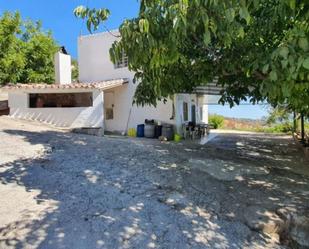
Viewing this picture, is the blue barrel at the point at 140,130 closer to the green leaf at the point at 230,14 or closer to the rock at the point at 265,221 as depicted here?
the rock at the point at 265,221

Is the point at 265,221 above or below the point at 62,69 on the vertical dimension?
below

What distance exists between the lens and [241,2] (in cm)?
353

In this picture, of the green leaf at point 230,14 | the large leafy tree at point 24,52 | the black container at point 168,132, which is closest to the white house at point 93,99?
the black container at point 168,132

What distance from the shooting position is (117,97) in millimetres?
21500

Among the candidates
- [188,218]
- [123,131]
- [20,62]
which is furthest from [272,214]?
[20,62]

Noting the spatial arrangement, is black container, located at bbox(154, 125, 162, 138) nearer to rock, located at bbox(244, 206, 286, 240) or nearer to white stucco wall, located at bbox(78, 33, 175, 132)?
white stucco wall, located at bbox(78, 33, 175, 132)

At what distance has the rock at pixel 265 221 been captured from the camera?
6375mm

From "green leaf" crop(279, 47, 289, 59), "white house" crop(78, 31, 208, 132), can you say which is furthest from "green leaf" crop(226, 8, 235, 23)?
"white house" crop(78, 31, 208, 132)

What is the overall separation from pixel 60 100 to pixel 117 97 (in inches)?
156

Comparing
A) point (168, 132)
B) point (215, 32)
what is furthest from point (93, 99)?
point (215, 32)

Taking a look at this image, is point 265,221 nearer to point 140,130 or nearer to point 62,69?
point 140,130

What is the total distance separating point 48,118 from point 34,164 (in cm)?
1119

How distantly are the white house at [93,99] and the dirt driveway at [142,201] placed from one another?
8.11m

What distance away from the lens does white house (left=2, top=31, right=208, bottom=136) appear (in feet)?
63.7
